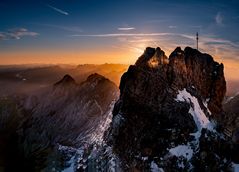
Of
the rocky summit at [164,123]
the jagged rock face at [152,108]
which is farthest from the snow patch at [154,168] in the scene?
the jagged rock face at [152,108]

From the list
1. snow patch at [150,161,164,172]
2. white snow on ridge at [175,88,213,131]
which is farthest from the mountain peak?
snow patch at [150,161,164,172]

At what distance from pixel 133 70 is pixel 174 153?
90.7ft

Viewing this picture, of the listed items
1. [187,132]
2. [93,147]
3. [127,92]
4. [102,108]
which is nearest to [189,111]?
[187,132]

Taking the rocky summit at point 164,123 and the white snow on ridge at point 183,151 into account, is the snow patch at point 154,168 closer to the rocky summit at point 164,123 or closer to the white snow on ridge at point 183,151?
the rocky summit at point 164,123

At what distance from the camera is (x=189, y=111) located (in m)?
104

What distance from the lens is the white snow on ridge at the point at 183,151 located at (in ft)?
321

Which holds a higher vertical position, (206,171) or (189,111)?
(189,111)

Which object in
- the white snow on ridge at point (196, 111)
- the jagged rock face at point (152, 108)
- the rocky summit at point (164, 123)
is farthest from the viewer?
the white snow on ridge at point (196, 111)

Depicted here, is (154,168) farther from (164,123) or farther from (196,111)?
(196,111)

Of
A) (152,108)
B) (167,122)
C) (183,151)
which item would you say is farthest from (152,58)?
(183,151)

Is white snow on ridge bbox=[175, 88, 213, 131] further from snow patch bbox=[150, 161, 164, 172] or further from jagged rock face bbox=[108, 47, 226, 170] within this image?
snow patch bbox=[150, 161, 164, 172]

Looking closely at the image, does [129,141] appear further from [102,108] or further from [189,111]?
[102,108]

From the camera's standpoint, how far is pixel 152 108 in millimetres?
104250

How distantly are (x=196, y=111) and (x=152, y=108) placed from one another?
45.2ft
